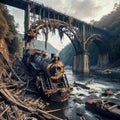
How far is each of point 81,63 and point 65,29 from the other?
1574 centimetres

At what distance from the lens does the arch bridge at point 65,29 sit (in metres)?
44.4

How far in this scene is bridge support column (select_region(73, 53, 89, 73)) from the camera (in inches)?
2516

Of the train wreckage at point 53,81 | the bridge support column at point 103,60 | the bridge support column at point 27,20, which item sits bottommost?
the train wreckage at point 53,81

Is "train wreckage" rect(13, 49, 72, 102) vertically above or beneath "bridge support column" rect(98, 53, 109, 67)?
beneath

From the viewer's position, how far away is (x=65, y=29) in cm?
5584

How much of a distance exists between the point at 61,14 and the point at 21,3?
1366cm

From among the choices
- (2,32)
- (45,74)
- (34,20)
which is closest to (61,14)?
(34,20)

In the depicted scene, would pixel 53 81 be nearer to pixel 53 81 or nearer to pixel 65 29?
pixel 53 81

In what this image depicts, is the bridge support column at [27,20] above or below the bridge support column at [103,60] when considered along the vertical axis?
above

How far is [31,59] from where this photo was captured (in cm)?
2741

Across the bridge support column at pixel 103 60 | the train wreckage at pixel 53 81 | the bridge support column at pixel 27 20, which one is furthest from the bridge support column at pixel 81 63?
the train wreckage at pixel 53 81

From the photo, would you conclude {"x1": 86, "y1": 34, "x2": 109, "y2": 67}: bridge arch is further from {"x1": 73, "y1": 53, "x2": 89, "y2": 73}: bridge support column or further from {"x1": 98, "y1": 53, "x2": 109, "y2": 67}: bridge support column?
{"x1": 73, "y1": 53, "x2": 89, "y2": 73}: bridge support column

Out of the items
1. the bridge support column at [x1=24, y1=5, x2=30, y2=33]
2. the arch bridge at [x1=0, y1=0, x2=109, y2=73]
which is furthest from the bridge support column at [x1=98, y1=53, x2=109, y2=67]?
the bridge support column at [x1=24, y1=5, x2=30, y2=33]

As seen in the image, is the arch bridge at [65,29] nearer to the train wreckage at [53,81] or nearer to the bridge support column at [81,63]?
the bridge support column at [81,63]
